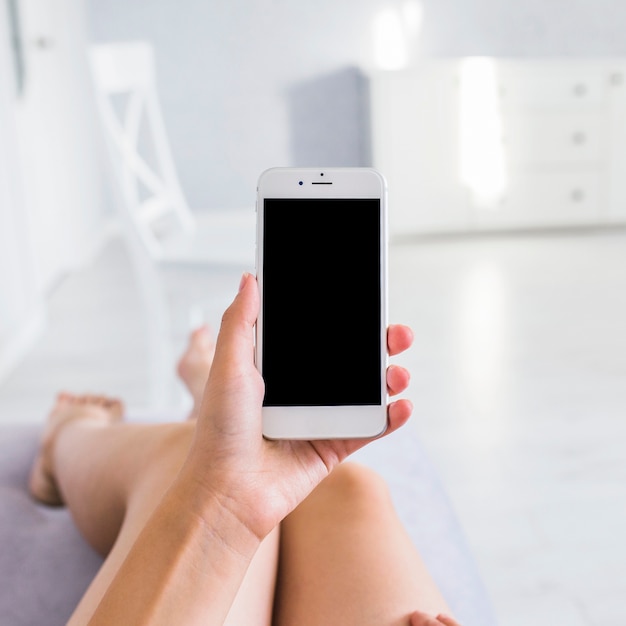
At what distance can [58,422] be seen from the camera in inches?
46.5

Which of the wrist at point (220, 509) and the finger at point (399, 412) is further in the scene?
Result: the finger at point (399, 412)

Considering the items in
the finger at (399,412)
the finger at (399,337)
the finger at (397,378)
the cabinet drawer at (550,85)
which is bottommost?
the finger at (399,412)

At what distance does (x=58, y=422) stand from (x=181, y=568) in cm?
72

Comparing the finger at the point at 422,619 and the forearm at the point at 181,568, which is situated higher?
the forearm at the point at 181,568

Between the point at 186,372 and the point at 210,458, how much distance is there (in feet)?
2.60

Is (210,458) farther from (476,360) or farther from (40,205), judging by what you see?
(40,205)

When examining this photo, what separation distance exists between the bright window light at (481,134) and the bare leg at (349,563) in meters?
3.19

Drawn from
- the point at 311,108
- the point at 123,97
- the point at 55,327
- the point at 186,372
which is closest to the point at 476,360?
the point at 186,372

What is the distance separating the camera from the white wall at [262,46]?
13.1 feet

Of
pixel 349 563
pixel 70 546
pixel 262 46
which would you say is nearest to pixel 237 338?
pixel 349 563

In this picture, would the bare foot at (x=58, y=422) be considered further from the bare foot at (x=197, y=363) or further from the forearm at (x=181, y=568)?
the forearm at (x=181, y=568)

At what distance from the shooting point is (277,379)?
2.30 ft

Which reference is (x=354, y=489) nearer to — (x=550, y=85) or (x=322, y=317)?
(x=322, y=317)

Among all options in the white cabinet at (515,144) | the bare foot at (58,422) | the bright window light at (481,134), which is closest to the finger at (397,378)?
the bare foot at (58,422)
